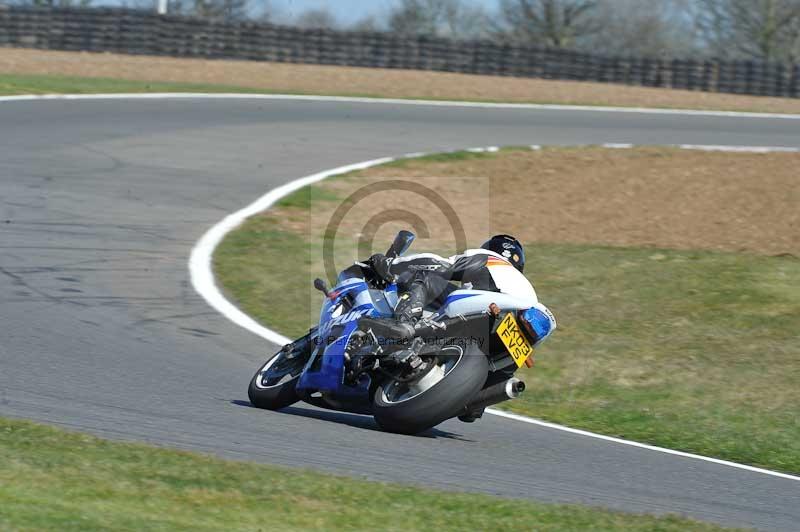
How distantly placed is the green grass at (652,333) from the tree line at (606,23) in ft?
98.4

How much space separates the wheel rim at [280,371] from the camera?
8.02m

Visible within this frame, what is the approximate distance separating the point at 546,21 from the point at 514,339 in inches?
1703

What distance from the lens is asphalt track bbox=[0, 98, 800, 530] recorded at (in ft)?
22.4

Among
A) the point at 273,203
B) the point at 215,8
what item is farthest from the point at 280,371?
the point at 215,8

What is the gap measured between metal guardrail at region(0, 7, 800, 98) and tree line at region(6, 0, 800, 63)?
10.5 metres

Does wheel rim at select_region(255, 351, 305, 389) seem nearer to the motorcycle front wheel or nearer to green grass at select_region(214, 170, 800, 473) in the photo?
the motorcycle front wheel

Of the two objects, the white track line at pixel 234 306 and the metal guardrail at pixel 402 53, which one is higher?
the metal guardrail at pixel 402 53

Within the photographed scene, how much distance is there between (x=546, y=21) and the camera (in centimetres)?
4903

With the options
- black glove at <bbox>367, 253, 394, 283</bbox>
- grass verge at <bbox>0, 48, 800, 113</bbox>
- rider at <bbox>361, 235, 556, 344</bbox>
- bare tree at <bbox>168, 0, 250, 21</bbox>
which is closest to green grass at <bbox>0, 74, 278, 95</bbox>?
grass verge at <bbox>0, 48, 800, 113</bbox>

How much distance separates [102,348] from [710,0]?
44.0m

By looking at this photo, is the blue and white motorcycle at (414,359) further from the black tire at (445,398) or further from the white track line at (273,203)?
the white track line at (273,203)

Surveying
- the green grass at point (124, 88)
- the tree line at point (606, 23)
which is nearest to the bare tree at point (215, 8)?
the tree line at point (606, 23)

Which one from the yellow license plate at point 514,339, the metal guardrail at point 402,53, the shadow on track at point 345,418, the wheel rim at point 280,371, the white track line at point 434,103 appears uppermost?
the metal guardrail at point 402,53

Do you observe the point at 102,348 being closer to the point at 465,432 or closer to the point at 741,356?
the point at 465,432
